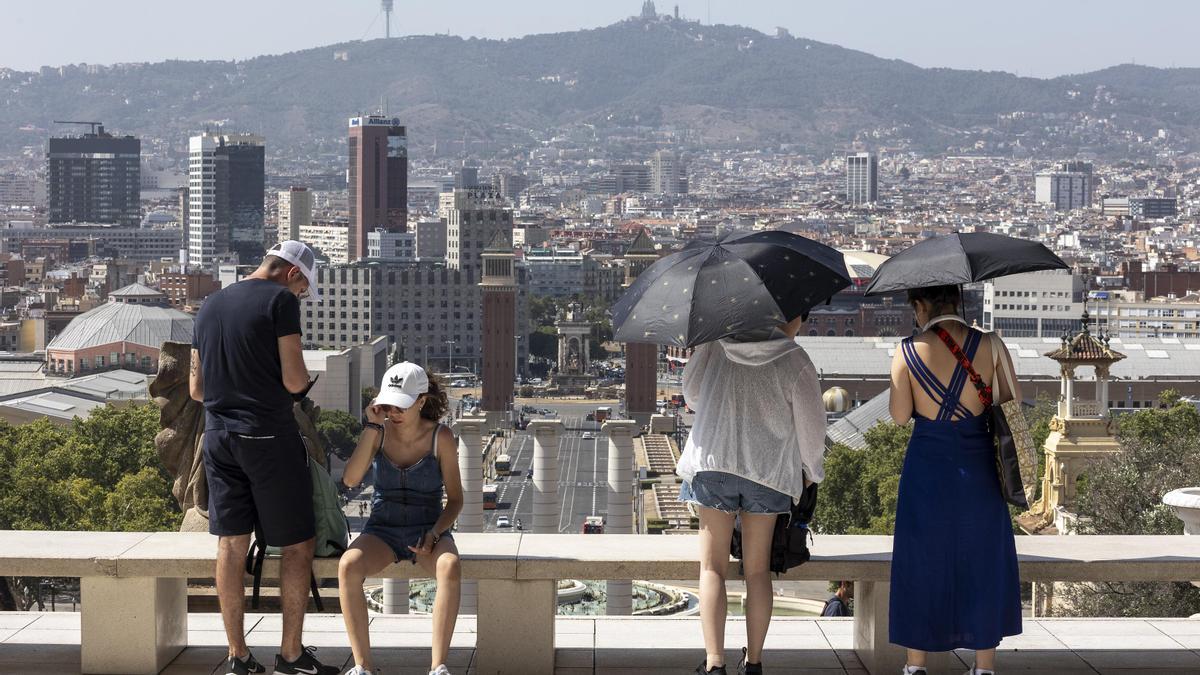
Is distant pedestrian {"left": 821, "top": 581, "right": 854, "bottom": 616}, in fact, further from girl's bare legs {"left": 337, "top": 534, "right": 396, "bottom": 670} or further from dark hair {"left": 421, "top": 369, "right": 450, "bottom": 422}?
girl's bare legs {"left": 337, "top": 534, "right": 396, "bottom": 670}

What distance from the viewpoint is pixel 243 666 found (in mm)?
6648

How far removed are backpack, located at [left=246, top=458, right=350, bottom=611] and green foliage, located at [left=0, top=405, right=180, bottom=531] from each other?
2073 cm

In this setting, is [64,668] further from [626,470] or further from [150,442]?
[150,442]

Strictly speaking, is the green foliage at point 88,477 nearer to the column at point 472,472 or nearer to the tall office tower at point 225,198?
the column at point 472,472

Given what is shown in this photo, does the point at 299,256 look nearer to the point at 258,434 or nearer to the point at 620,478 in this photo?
the point at 258,434

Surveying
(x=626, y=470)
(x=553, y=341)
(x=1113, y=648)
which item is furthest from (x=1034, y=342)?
(x=1113, y=648)

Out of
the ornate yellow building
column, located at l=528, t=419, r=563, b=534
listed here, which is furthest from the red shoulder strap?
column, located at l=528, t=419, r=563, b=534

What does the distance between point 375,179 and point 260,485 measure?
178m

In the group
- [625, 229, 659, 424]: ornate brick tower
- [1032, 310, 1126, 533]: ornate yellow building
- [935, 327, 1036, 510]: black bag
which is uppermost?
[935, 327, 1036, 510]: black bag

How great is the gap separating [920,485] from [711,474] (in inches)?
25.3

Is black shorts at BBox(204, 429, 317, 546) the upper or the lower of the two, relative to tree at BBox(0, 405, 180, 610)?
upper

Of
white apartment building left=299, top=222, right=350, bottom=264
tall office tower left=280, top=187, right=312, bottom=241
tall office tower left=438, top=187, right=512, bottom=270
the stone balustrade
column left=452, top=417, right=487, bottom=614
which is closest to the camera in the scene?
the stone balustrade

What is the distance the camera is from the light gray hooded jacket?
21.1 feet

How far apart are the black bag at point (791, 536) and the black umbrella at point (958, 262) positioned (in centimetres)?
70
